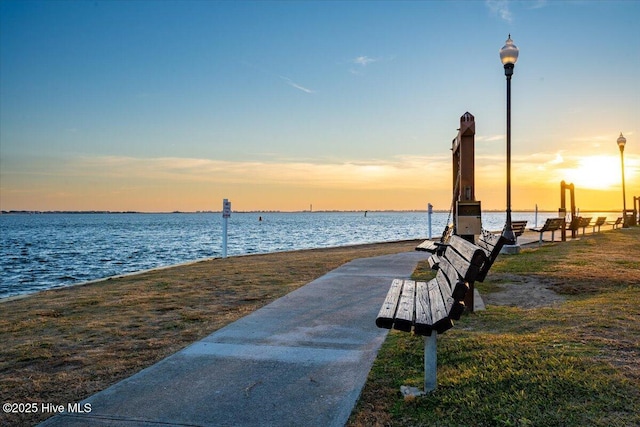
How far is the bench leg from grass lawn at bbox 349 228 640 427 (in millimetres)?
78

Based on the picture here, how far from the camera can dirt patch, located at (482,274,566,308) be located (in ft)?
23.9

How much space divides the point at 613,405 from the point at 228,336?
12.1ft

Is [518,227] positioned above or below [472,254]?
below

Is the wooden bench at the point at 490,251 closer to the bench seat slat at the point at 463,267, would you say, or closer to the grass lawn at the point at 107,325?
the bench seat slat at the point at 463,267

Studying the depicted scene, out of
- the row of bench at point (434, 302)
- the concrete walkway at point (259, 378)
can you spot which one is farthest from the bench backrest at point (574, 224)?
the row of bench at point (434, 302)

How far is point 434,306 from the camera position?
157 inches

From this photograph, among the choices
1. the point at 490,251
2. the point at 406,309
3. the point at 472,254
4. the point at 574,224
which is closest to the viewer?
the point at 472,254

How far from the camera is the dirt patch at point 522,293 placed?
7.27 meters

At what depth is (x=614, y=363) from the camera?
13.3ft

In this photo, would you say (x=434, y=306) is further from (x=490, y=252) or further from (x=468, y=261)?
(x=490, y=252)

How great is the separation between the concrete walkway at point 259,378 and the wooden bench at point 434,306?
64 centimetres

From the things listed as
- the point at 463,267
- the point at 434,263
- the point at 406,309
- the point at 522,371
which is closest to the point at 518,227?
the point at 434,263

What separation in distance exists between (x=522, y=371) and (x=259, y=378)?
2143 millimetres

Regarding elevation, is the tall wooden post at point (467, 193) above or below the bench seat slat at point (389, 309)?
above
